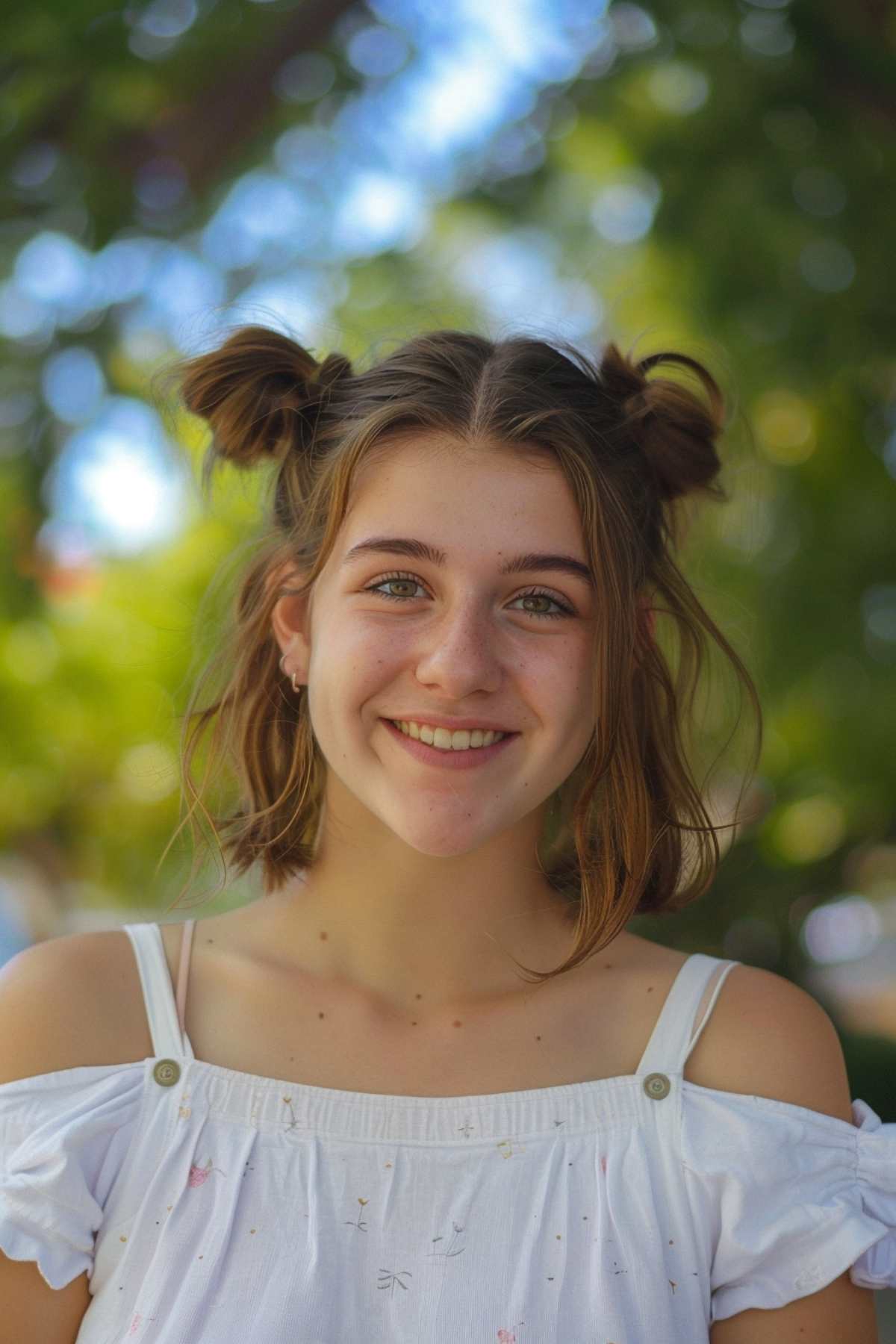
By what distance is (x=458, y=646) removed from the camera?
4.91ft

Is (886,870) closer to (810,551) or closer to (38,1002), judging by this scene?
(810,551)

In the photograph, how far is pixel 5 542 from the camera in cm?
343

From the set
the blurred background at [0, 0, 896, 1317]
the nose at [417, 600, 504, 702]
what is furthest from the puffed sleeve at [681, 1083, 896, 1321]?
the blurred background at [0, 0, 896, 1317]

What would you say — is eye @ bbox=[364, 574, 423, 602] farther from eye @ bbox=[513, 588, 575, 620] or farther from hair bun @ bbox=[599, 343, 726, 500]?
hair bun @ bbox=[599, 343, 726, 500]

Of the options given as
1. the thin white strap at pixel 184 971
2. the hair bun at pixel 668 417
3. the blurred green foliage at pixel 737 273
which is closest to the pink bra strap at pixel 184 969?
the thin white strap at pixel 184 971

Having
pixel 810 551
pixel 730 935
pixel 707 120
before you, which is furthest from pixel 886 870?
pixel 707 120

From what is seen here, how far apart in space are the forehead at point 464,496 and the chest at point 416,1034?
0.51 m

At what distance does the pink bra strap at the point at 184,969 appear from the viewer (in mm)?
1600

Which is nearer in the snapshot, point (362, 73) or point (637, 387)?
point (637, 387)

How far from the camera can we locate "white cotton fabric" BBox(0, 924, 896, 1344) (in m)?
1.44

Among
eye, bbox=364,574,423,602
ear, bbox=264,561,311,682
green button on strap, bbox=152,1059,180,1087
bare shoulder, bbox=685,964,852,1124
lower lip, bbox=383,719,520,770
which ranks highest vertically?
eye, bbox=364,574,423,602

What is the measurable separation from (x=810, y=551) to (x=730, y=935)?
2.84 ft

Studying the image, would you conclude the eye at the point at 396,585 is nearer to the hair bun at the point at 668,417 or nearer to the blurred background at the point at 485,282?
the hair bun at the point at 668,417

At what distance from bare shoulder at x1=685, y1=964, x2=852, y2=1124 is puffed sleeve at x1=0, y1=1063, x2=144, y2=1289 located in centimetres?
61
